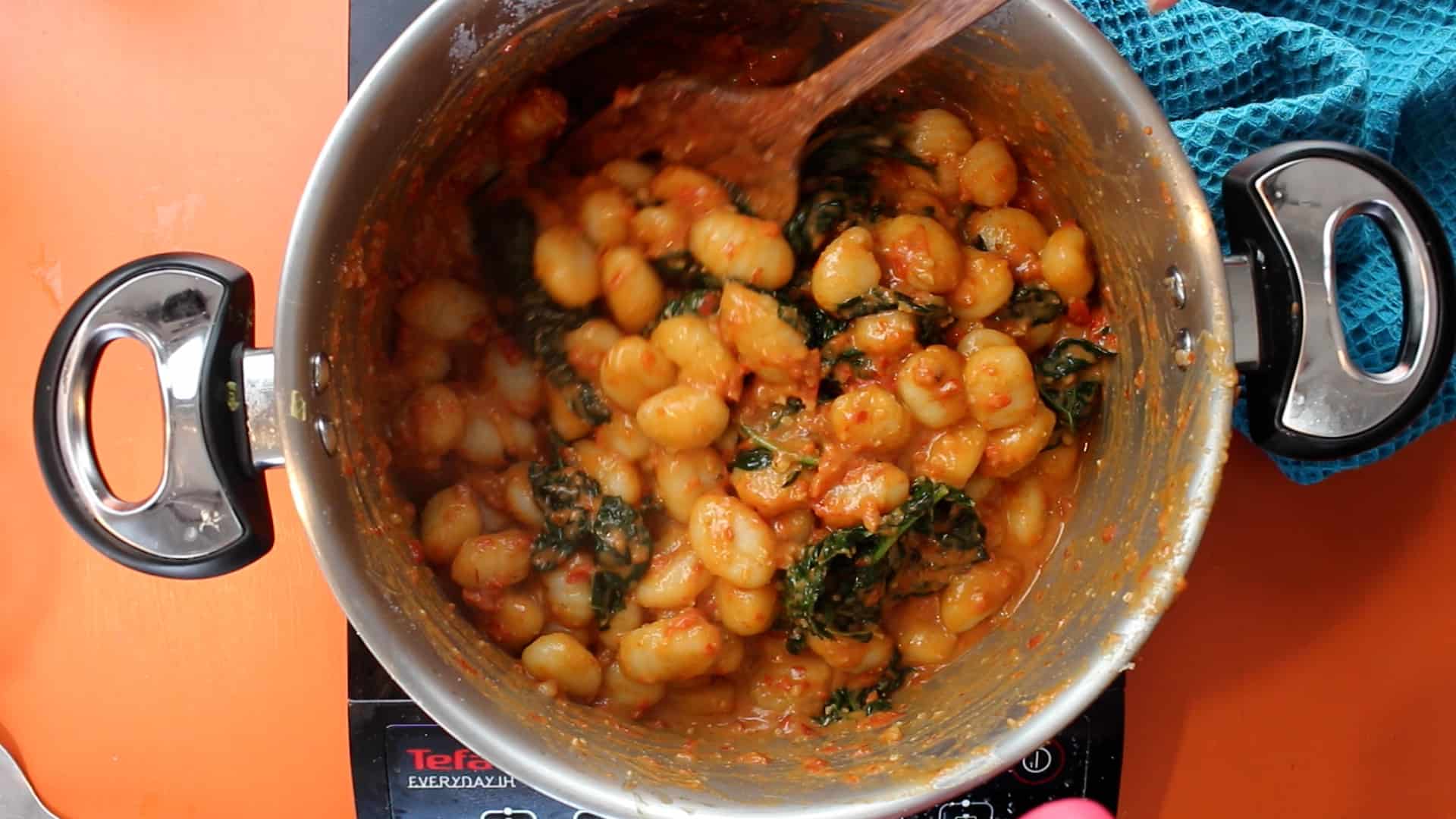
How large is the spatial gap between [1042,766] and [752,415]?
1.80 ft

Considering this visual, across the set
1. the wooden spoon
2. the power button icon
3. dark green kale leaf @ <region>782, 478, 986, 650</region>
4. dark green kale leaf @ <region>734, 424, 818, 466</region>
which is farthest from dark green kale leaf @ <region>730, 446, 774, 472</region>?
the power button icon

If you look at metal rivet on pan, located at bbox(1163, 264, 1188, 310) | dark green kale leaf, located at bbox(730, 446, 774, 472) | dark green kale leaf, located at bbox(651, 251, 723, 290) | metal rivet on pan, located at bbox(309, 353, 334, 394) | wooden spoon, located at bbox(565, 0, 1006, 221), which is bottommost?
dark green kale leaf, located at bbox(730, 446, 774, 472)

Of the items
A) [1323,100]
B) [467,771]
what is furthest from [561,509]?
[1323,100]

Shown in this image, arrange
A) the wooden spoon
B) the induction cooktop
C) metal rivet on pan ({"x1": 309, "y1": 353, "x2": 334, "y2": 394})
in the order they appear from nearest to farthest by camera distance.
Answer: metal rivet on pan ({"x1": 309, "y1": 353, "x2": 334, "y2": 394}) < the wooden spoon < the induction cooktop

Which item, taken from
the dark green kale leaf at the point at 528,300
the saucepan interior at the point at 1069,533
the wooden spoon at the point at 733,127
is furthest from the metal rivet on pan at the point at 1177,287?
the dark green kale leaf at the point at 528,300

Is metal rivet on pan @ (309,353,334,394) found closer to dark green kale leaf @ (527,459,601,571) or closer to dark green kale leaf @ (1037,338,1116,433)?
dark green kale leaf @ (527,459,601,571)

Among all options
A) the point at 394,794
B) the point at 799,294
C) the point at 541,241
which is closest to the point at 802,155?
the point at 799,294

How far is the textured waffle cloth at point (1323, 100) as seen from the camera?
118cm

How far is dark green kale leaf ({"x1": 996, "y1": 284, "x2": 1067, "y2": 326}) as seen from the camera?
116cm

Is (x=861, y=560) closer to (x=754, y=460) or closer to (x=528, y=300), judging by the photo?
(x=754, y=460)

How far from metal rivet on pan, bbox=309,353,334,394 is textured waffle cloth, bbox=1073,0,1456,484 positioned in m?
0.95

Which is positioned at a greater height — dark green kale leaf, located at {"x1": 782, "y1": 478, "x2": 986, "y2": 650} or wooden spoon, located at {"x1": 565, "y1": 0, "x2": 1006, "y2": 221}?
wooden spoon, located at {"x1": 565, "y1": 0, "x2": 1006, "y2": 221}

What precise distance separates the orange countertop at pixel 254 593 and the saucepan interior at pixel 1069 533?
31 centimetres

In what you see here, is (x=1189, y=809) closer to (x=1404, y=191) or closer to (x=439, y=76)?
(x=1404, y=191)
